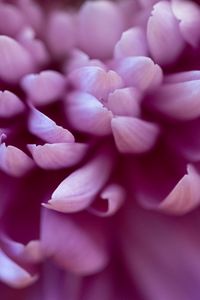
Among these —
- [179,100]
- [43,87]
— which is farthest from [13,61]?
[179,100]

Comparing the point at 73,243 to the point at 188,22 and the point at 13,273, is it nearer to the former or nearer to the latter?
the point at 13,273

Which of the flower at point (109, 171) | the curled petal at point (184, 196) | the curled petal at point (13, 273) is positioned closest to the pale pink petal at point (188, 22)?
the flower at point (109, 171)

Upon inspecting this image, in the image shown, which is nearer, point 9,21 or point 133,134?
point 133,134

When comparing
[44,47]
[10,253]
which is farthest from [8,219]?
[44,47]

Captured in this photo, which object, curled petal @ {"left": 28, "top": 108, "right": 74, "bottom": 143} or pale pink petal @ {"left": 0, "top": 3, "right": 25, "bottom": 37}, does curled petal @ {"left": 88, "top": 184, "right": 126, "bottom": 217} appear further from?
pale pink petal @ {"left": 0, "top": 3, "right": 25, "bottom": 37}

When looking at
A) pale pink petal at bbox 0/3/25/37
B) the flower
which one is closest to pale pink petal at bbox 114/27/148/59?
the flower

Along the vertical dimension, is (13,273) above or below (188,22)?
below

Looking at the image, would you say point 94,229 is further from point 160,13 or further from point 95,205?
point 160,13
